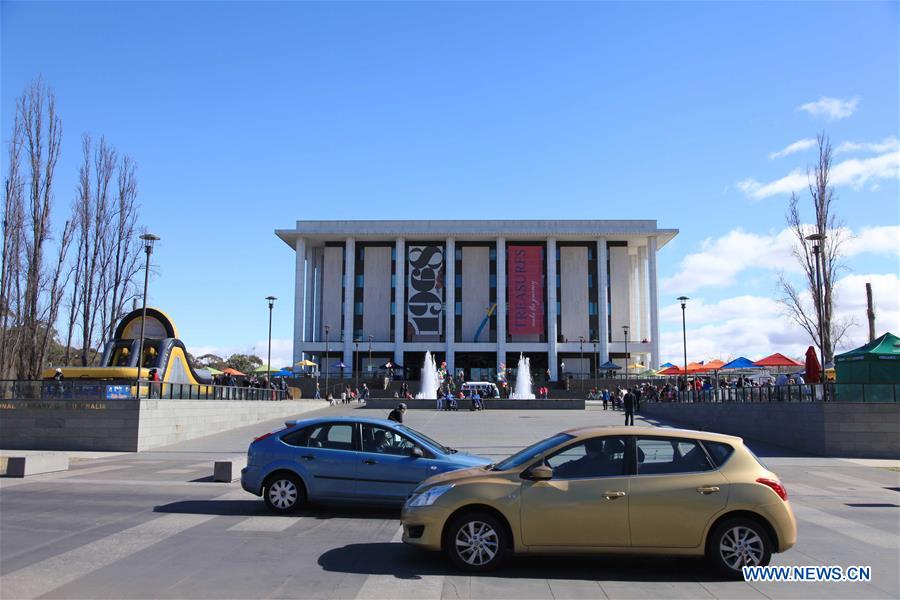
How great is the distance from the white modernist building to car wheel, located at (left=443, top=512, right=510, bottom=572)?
7245 cm

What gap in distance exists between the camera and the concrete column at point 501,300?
8000 cm

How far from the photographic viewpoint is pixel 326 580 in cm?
690

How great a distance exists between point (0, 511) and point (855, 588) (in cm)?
1179

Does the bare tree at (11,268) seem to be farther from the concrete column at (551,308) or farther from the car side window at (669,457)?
the concrete column at (551,308)

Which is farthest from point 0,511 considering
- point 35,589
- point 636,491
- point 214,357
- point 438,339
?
point 214,357

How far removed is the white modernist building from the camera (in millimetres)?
80688

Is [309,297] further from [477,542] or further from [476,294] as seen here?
[477,542]

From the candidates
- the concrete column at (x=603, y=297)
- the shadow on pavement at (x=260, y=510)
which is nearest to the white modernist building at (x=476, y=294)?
the concrete column at (x=603, y=297)

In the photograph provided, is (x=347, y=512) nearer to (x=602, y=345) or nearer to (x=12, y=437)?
(x=12, y=437)

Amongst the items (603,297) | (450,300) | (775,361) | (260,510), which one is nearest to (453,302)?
(450,300)

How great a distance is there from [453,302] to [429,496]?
74494 mm

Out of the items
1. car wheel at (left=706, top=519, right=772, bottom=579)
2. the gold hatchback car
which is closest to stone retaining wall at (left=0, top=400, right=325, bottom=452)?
the gold hatchback car

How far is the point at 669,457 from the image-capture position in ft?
24.0

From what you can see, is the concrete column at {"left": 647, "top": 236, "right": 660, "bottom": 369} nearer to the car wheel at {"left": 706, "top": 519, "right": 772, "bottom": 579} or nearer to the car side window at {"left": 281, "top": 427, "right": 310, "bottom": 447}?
the car side window at {"left": 281, "top": 427, "right": 310, "bottom": 447}
